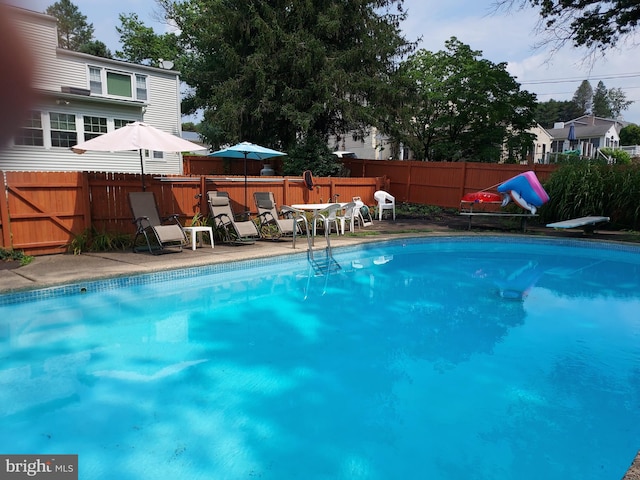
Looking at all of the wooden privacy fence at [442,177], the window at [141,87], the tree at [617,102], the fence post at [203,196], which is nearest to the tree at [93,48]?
the window at [141,87]

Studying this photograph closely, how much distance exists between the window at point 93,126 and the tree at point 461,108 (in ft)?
37.4

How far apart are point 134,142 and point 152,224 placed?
1549 millimetres

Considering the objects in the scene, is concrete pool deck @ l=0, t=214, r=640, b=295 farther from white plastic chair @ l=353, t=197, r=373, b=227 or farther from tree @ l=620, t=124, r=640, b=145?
tree @ l=620, t=124, r=640, b=145

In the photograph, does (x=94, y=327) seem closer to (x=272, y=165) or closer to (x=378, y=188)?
(x=378, y=188)

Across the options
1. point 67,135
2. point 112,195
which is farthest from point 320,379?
point 67,135

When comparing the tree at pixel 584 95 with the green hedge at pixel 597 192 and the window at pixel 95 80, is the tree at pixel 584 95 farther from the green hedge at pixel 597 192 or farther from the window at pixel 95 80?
the window at pixel 95 80

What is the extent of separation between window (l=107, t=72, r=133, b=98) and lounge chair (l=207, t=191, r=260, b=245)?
11163 mm

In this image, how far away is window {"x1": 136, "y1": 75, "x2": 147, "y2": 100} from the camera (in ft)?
61.2

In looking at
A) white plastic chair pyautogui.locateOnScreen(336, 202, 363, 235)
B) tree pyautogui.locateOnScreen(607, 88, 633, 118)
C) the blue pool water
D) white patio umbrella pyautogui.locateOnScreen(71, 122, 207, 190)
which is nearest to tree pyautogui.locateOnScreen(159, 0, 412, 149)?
white plastic chair pyautogui.locateOnScreen(336, 202, 363, 235)

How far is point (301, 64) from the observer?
16.8 m

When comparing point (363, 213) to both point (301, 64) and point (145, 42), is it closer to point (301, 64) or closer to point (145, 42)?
point (301, 64)

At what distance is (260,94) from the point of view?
17.7 m

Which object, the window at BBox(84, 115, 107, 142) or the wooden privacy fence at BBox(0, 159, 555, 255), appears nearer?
the wooden privacy fence at BBox(0, 159, 555, 255)

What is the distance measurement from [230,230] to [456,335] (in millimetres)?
5959
